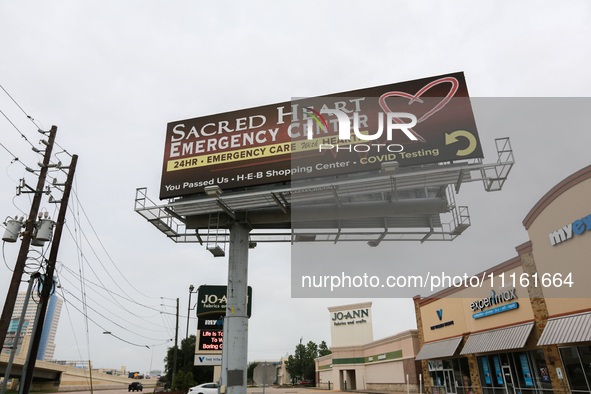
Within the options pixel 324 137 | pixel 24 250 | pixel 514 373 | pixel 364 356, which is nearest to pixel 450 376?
pixel 514 373

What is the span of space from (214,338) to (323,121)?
16057 mm

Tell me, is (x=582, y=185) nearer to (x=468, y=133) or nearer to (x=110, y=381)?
(x=468, y=133)

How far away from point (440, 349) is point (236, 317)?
57.1 ft

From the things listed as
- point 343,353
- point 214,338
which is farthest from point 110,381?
point 214,338

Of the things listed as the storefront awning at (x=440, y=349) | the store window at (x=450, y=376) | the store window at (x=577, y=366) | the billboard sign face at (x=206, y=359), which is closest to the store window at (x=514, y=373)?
the store window at (x=577, y=366)

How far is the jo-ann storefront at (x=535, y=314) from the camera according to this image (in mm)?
15672

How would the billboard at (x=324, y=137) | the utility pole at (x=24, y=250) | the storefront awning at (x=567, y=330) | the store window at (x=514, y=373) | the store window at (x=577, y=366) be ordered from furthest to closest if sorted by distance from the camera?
1. the store window at (x=514, y=373)
2. the store window at (x=577, y=366)
3. the billboard at (x=324, y=137)
4. the utility pole at (x=24, y=250)
5. the storefront awning at (x=567, y=330)

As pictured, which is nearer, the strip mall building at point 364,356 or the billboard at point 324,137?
the billboard at point 324,137

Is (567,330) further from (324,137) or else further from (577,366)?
(324,137)

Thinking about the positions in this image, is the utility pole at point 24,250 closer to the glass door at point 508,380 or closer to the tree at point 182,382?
the tree at point 182,382

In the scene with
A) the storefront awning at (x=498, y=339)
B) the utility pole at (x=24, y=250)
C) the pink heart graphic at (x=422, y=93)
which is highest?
the pink heart graphic at (x=422, y=93)

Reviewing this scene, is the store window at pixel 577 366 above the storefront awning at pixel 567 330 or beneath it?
beneath

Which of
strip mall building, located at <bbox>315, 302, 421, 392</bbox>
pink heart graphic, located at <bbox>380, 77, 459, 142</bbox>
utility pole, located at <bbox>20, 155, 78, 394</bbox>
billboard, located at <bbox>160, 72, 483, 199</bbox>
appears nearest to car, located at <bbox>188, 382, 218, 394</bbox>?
utility pole, located at <bbox>20, 155, 78, 394</bbox>

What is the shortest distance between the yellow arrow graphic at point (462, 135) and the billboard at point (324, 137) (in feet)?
0.11
